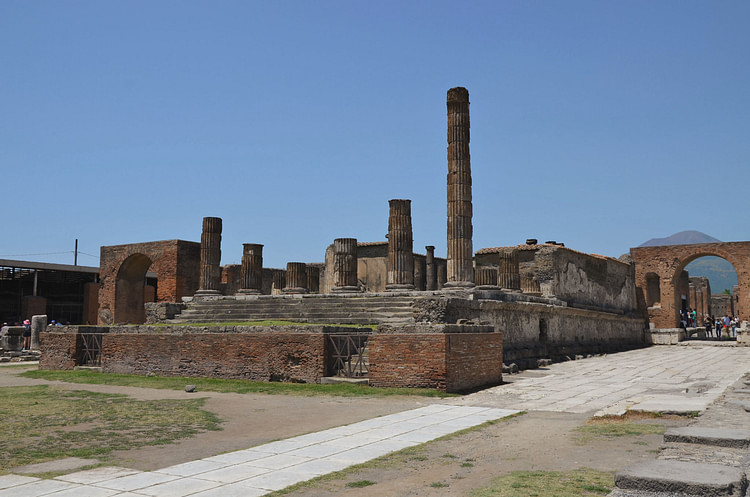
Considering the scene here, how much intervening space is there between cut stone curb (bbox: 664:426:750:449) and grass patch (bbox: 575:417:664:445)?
1.24 metres

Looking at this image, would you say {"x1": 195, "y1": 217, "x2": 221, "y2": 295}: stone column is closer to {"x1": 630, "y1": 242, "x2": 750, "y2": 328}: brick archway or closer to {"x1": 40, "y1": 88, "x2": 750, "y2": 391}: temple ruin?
{"x1": 40, "y1": 88, "x2": 750, "y2": 391}: temple ruin

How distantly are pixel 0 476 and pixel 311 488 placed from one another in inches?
98.2

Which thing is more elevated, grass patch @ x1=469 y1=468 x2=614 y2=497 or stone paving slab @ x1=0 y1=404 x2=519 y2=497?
grass patch @ x1=469 y1=468 x2=614 y2=497

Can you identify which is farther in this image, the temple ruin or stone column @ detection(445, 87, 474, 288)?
stone column @ detection(445, 87, 474, 288)

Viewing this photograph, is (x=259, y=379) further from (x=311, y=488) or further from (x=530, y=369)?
(x=311, y=488)

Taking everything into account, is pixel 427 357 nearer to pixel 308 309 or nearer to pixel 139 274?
pixel 308 309

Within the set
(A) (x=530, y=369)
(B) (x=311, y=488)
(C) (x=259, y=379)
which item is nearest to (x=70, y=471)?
(B) (x=311, y=488)

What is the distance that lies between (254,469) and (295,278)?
16.4m

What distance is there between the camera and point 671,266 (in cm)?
3491

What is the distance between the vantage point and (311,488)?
4.92m

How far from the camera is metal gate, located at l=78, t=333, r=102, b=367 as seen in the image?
16.2 m

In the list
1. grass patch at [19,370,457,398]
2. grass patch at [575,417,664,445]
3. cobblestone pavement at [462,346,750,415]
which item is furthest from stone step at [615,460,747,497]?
grass patch at [19,370,457,398]

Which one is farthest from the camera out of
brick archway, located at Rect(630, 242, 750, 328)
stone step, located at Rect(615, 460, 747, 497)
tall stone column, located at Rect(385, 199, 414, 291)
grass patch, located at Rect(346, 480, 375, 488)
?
brick archway, located at Rect(630, 242, 750, 328)

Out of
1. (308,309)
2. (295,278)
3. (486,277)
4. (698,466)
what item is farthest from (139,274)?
(698,466)
